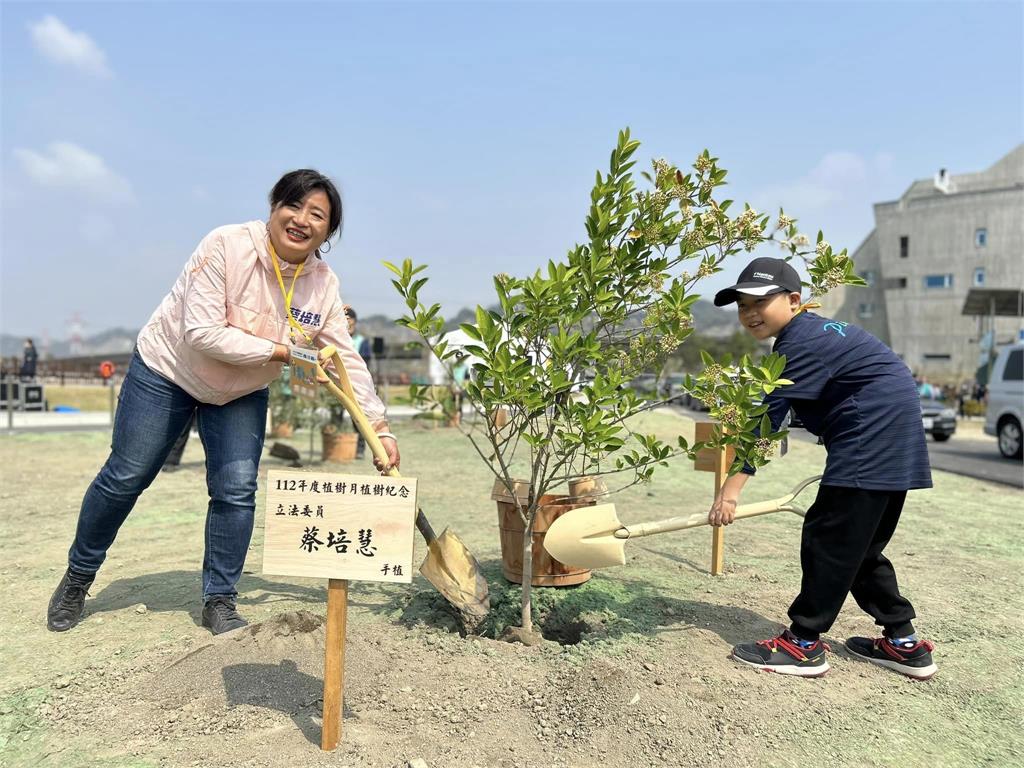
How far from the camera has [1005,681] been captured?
242 centimetres

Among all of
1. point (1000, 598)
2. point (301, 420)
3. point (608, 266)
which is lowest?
point (1000, 598)

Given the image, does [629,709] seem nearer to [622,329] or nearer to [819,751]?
[819,751]

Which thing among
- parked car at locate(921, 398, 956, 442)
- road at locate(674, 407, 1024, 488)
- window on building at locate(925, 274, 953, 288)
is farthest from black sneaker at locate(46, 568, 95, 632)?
window on building at locate(925, 274, 953, 288)

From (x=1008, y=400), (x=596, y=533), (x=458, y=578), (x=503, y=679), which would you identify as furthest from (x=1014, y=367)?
(x=503, y=679)

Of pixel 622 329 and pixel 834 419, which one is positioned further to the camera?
pixel 622 329

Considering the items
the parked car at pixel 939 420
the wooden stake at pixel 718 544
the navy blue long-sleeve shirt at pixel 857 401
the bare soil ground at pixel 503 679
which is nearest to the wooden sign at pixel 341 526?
the bare soil ground at pixel 503 679

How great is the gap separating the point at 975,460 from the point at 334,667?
11.3 m

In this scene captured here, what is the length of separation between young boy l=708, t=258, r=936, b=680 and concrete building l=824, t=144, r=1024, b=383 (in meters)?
45.7

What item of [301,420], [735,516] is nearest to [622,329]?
[735,516]

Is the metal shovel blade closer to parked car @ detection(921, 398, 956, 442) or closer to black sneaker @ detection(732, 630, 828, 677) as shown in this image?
black sneaker @ detection(732, 630, 828, 677)

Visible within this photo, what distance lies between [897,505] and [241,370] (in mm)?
2431

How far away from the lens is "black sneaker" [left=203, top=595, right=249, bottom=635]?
2633 mm

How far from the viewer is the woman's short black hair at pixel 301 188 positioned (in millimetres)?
2463

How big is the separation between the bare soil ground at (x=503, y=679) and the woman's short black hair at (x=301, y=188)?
151cm
